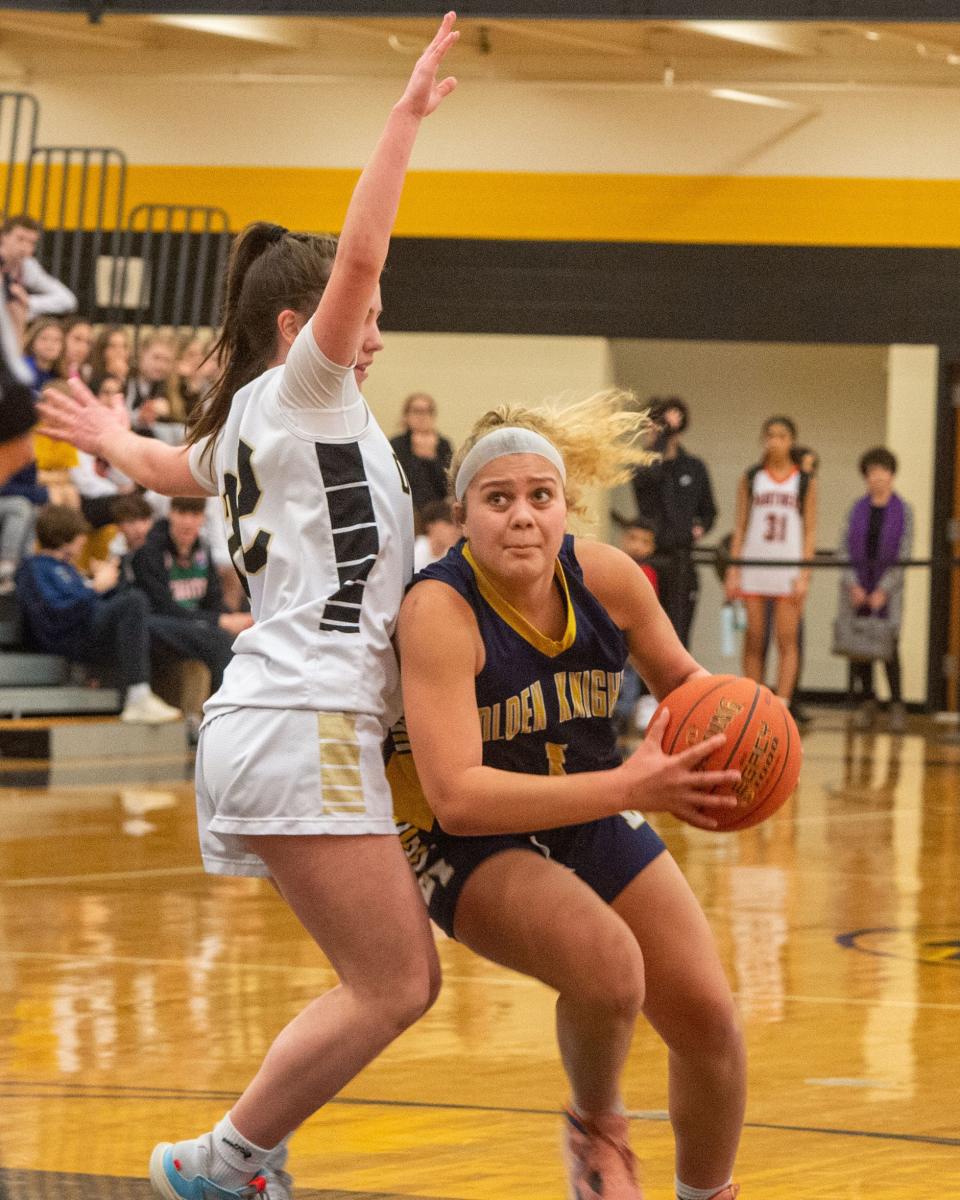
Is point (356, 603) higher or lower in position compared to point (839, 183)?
lower

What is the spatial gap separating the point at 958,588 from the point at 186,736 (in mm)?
7113

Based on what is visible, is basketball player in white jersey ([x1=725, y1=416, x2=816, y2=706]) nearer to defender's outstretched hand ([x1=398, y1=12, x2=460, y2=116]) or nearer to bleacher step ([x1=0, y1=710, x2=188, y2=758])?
bleacher step ([x1=0, y1=710, x2=188, y2=758])

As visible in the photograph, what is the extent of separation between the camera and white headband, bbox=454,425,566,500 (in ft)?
12.3

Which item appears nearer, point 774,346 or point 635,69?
point 635,69

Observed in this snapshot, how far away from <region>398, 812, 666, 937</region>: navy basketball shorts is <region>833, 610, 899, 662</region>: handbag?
12.9 meters

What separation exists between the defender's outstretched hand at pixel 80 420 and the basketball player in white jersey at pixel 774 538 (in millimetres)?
11442

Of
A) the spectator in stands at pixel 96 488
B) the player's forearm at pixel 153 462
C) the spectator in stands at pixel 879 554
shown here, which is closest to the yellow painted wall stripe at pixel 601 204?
the spectator in stands at pixel 879 554

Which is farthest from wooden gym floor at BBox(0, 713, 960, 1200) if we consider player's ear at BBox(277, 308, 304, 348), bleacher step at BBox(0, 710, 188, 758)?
bleacher step at BBox(0, 710, 188, 758)

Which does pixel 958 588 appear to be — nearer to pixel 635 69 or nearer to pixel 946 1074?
pixel 635 69

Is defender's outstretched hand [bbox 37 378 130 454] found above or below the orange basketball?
above

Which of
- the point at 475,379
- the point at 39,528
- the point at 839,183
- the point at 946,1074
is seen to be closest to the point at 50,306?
the point at 39,528

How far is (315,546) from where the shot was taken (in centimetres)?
362

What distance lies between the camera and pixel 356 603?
3.63m

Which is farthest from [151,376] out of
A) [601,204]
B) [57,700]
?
[601,204]
